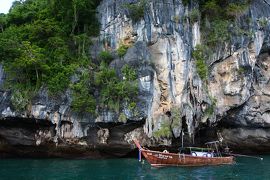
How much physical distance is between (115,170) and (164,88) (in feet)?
24.2

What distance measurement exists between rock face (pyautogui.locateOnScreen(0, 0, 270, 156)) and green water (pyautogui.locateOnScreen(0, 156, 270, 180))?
202cm

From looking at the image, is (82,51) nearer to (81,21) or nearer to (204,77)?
(81,21)

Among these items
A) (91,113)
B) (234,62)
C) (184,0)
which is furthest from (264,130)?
(91,113)

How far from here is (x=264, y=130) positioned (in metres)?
30.8

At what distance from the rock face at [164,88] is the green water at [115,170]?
6.61ft

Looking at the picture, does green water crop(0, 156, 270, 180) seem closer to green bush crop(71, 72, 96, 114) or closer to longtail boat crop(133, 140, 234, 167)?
longtail boat crop(133, 140, 234, 167)

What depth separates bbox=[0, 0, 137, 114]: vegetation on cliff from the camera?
2533cm

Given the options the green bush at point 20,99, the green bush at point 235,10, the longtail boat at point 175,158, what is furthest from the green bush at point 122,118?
the green bush at point 235,10

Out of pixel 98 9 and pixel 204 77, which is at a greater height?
pixel 98 9

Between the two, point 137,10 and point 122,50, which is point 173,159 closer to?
point 122,50

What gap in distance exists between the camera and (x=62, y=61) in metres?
27.2

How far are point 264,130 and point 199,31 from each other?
372 inches

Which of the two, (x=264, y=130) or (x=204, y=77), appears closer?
(x=204, y=77)

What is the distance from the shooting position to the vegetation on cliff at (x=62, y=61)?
25.3m
